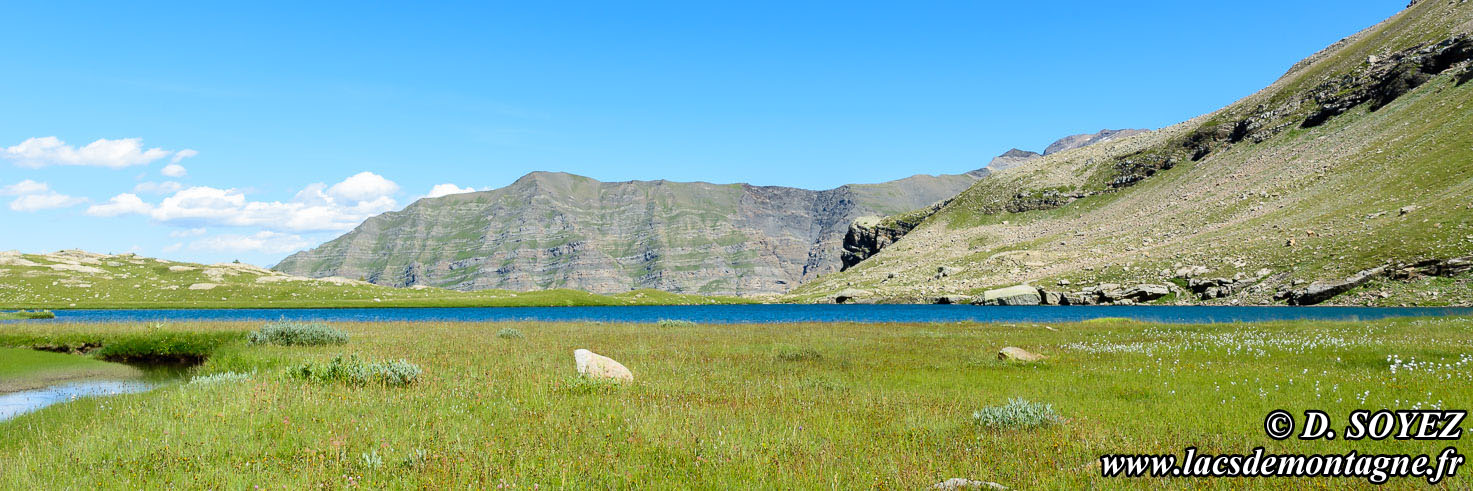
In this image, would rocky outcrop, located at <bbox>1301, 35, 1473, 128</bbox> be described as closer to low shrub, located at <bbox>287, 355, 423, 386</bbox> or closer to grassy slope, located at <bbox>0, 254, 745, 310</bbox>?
grassy slope, located at <bbox>0, 254, 745, 310</bbox>

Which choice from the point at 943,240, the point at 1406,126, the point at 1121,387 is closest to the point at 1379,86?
the point at 1406,126

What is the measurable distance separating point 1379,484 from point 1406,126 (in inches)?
5200

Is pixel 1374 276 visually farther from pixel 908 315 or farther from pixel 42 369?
pixel 42 369

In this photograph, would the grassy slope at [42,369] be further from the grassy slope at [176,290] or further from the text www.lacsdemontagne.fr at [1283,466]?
the grassy slope at [176,290]

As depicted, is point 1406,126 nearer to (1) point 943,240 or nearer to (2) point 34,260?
(1) point 943,240

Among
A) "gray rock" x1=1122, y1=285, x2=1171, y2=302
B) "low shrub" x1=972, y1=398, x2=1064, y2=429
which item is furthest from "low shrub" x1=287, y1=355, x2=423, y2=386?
"gray rock" x1=1122, y1=285, x2=1171, y2=302

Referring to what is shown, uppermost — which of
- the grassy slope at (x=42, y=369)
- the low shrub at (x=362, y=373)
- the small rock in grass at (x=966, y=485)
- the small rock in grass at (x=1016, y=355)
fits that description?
the low shrub at (x=362, y=373)

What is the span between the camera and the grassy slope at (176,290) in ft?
348

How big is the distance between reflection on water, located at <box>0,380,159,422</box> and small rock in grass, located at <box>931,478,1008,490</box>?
18.4 m

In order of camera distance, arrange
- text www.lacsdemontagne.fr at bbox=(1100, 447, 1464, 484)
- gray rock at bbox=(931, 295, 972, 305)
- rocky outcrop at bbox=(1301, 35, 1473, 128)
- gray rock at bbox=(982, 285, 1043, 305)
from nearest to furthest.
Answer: text www.lacsdemontagne.fr at bbox=(1100, 447, 1464, 484) < gray rock at bbox=(982, 285, 1043, 305) < rocky outcrop at bbox=(1301, 35, 1473, 128) < gray rock at bbox=(931, 295, 972, 305)

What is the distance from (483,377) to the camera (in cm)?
1606

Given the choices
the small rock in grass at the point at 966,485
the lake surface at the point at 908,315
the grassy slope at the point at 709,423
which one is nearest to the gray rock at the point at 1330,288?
the lake surface at the point at 908,315

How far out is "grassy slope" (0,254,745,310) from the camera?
10619 cm

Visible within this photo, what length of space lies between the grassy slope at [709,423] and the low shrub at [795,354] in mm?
2175
